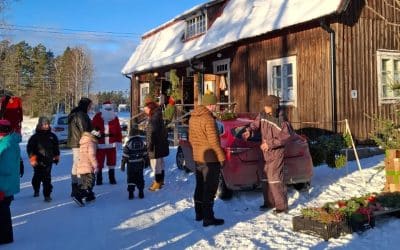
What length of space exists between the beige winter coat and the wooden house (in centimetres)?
800

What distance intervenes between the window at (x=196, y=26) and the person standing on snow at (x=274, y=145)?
14808 mm

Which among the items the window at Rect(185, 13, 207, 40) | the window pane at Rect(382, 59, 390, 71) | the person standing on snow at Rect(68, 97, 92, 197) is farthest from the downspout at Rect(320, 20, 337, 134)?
the window at Rect(185, 13, 207, 40)

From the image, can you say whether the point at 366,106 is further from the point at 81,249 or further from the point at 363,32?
the point at 81,249

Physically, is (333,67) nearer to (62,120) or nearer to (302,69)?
(302,69)

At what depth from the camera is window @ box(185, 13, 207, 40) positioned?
74.3ft

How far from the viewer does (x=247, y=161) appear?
8609 millimetres

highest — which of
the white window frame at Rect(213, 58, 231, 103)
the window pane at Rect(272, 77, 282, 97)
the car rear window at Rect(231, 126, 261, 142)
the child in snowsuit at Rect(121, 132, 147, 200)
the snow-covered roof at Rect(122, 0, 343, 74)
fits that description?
the snow-covered roof at Rect(122, 0, 343, 74)

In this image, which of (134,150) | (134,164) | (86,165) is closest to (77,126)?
(86,165)

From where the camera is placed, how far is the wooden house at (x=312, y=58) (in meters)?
14.9

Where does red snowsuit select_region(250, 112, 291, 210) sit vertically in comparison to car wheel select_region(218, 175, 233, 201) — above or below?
above

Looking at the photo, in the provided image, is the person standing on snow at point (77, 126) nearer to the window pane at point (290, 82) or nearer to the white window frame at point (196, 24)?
the window pane at point (290, 82)

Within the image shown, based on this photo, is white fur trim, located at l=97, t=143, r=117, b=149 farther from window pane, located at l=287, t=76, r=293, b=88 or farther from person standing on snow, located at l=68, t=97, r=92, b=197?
window pane, located at l=287, t=76, r=293, b=88

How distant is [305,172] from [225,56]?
1133 centimetres

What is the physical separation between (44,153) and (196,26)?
15.0 meters
